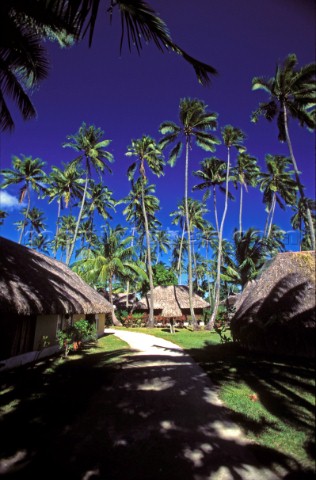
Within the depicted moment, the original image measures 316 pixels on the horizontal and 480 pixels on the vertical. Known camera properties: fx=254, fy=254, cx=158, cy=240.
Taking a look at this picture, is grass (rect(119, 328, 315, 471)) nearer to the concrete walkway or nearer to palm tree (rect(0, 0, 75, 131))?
the concrete walkway

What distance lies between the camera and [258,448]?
365 centimetres

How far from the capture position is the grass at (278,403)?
275 cm

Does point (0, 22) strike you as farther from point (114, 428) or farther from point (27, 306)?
point (27, 306)

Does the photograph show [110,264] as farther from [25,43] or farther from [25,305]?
[25,43]

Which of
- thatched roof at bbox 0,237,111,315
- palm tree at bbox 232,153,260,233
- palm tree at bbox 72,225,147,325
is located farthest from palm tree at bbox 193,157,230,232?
thatched roof at bbox 0,237,111,315

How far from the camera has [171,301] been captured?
29.5 meters

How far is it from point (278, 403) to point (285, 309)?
1.52 m

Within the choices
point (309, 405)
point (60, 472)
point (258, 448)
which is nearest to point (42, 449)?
point (60, 472)

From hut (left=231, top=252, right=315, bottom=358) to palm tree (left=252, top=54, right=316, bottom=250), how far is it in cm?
1049

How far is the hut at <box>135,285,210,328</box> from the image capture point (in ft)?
92.9

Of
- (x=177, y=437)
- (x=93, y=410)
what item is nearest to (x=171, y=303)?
(x=93, y=410)

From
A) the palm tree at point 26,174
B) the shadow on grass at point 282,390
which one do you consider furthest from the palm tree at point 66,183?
the shadow on grass at point 282,390

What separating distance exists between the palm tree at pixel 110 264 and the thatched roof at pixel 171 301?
192 inches

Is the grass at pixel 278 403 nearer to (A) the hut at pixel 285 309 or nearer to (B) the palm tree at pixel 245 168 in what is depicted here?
(A) the hut at pixel 285 309
